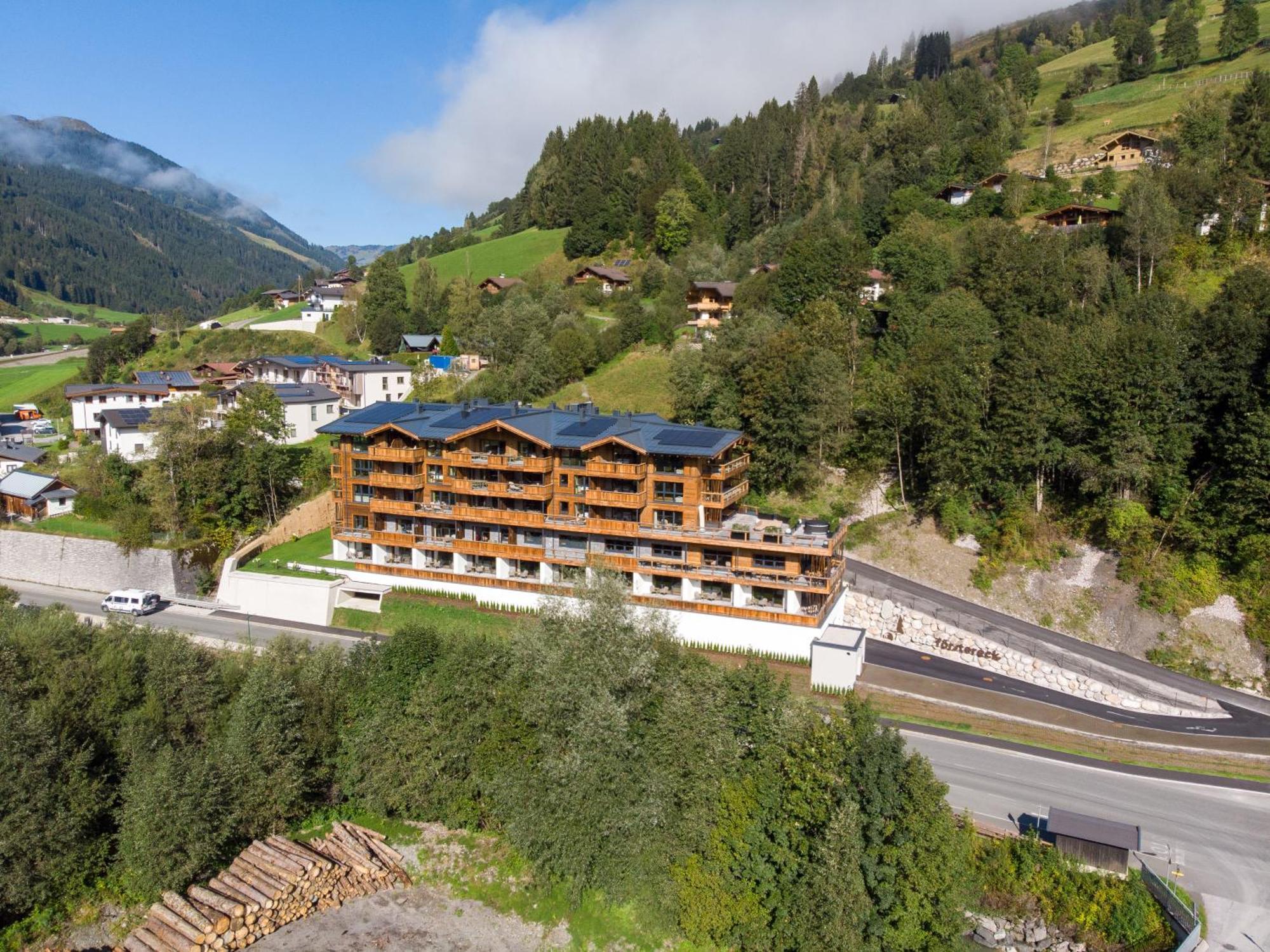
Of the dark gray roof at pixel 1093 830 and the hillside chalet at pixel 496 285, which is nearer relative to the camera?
the dark gray roof at pixel 1093 830

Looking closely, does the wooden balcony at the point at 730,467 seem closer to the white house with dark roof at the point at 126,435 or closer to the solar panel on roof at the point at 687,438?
the solar panel on roof at the point at 687,438

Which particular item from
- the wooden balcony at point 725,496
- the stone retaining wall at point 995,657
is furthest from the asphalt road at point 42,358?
the stone retaining wall at point 995,657

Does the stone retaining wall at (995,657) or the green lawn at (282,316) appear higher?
the green lawn at (282,316)

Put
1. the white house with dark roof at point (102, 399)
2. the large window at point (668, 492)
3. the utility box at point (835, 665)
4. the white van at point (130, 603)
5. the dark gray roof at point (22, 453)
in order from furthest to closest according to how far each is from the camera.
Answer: the white house with dark roof at point (102, 399) → the dark gray roof at point (22, 453) → the white van at point (130, 603) → the large window at point (668, 492) → the utility box at point (835, 665)

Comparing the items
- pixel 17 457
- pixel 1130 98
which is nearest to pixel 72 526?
pixel 17 457

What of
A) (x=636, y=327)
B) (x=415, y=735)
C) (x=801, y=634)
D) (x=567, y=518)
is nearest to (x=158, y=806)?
(x=415, y=735)

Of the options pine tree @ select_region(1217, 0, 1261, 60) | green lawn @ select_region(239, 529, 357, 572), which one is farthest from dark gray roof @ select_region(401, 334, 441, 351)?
pine tree @ select_region(1217, 0, 1261, 60)

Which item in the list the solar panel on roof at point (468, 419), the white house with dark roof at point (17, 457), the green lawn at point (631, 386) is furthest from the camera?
the green lawn at point (631, 386)

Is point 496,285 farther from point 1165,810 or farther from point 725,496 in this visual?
point 1165,810
